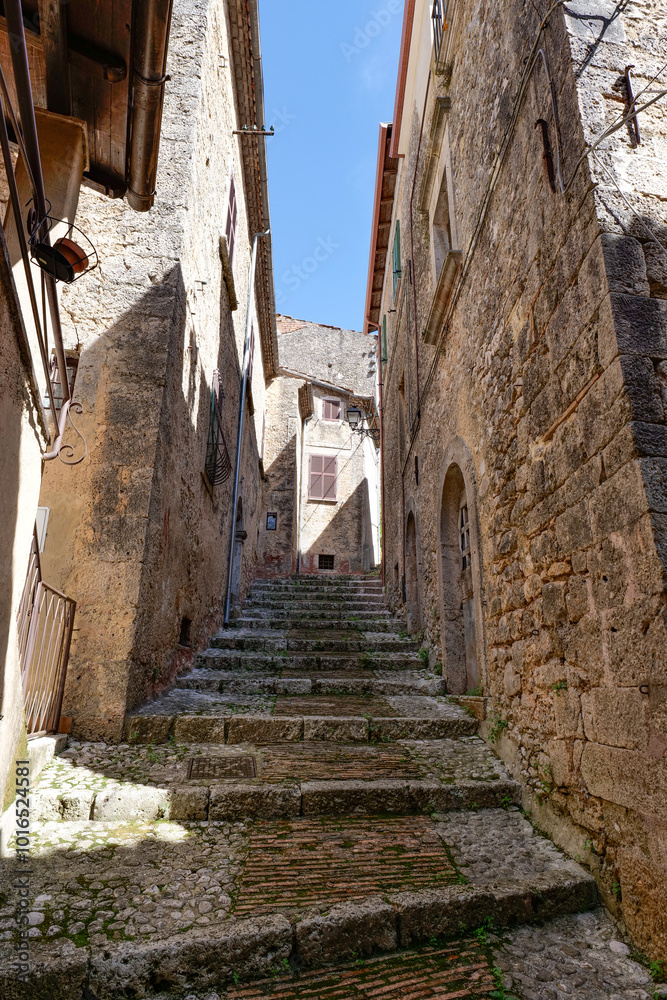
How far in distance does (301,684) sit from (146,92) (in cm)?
419

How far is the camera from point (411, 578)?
291 inches

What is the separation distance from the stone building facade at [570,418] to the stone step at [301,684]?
366 millimetres

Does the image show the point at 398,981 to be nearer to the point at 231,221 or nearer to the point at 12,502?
the point at 12,502

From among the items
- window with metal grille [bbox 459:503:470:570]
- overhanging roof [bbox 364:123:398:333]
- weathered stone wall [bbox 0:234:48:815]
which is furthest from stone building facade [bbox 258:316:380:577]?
weathered stone wall [bbox 0:234:48:815]

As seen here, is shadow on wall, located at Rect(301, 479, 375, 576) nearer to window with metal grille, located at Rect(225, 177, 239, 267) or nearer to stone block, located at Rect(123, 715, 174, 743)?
window with metal grille, located at Rect(225, 177, 239, 267)

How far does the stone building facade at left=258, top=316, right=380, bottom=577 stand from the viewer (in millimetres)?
15031

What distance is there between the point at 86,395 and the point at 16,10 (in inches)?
101

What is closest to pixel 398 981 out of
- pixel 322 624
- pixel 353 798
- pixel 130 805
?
pixel 353 798

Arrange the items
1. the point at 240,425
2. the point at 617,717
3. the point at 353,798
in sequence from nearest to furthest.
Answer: the point at 617,717 → the point at 353,798 → the point at 240,425

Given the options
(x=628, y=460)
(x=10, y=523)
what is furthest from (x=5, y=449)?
(x=628, y=460)

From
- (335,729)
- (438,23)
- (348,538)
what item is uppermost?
Answer: (438,23)

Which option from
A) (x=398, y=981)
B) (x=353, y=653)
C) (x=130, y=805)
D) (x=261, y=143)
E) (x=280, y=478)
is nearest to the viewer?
(x=398, y=981)

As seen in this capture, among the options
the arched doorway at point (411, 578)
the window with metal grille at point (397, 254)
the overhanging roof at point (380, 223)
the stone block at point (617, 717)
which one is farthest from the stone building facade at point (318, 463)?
the stone block at point (617, 717)

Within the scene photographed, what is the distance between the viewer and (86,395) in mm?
4082
